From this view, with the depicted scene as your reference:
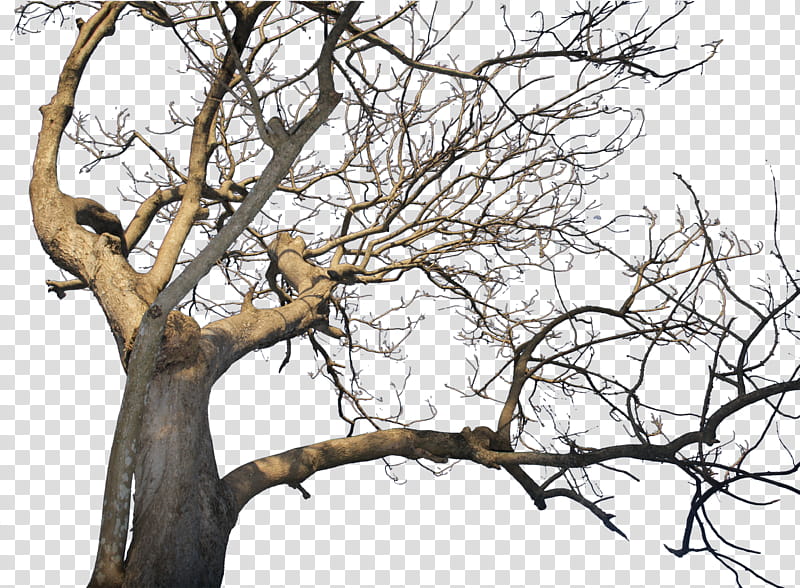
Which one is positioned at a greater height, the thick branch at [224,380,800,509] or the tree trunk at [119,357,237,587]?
the thick branch at [224,380,800,509]

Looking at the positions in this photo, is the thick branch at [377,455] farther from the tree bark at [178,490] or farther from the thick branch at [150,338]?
the thick branch at [150,338]

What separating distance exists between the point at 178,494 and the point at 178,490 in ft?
0.06

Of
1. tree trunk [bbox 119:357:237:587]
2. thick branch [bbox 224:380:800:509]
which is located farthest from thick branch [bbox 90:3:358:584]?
thick branch [bbox 224:380:800:509]

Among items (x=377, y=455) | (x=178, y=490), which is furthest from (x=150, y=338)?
(x=377, y=455)

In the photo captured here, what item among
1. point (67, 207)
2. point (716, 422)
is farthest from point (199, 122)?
point (716, 422)

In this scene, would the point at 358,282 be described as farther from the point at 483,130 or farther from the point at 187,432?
the point at 187,432

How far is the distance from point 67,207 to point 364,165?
1940 millimetres

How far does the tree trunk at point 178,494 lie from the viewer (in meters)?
3.94

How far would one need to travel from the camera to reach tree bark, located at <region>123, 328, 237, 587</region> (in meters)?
3.94

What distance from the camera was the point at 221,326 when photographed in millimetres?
4766

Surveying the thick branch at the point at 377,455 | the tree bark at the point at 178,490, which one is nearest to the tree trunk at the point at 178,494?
the tree bark at the point at 178,490

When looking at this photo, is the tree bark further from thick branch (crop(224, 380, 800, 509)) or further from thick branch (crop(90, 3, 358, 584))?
thick branch (crop(224, 380, 800, 509))

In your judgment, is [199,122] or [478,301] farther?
[478,301]

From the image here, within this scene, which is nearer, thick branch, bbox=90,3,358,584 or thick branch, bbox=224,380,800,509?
thick branch, bbox=90,3,358,584
